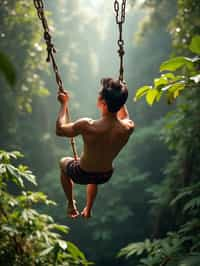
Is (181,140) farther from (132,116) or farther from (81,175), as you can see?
(132,116)

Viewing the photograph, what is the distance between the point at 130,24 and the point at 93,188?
19.0m

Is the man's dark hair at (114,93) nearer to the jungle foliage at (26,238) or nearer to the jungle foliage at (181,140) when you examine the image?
the jungle foliage at (181,140)

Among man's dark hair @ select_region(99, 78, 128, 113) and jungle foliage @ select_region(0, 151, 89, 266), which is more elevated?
man's dark hair @ select_region(99, 78, 128, 113)

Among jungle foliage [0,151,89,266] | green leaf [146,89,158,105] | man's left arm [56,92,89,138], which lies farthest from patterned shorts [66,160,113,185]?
jungle foliage [0,151,89,266]

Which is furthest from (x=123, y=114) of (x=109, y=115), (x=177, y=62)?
(x=177, y=62)

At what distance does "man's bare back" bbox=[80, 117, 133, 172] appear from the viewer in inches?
80.9

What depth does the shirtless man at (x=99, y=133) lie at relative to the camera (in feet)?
6.60

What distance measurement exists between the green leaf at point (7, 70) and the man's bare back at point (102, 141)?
1.49m

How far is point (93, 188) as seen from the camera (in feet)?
8.27

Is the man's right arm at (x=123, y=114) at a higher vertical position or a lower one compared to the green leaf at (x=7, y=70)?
higher

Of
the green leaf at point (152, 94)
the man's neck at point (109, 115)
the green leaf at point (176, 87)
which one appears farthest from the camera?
the man's neck at point (109, 115)

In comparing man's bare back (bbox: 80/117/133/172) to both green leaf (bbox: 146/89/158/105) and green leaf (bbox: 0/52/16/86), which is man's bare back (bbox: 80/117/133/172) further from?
green leaf (bbox: 0/52/16/86)

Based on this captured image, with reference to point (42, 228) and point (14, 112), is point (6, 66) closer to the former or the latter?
point (42, 228)

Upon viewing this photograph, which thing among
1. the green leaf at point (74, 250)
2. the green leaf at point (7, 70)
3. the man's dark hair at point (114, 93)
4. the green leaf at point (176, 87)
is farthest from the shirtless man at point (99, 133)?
the green leaf at point (7, 70)
